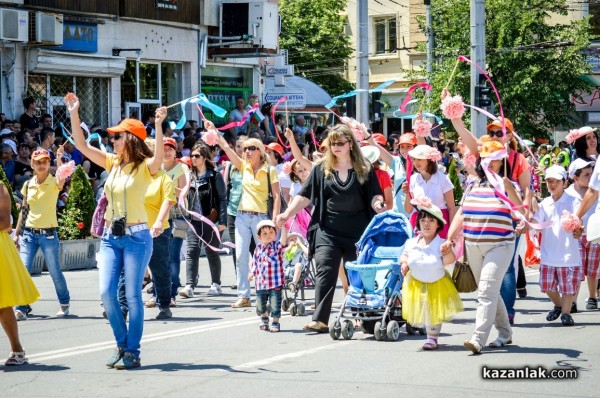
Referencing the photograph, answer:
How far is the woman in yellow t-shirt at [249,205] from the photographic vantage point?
1327 centimetres

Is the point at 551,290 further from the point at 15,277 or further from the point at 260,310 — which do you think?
the point at 15,277

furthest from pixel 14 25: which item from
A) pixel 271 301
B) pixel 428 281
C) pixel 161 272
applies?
pixel 428 281

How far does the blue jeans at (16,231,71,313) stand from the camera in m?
→ 12.9

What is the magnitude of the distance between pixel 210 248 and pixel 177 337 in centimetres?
346

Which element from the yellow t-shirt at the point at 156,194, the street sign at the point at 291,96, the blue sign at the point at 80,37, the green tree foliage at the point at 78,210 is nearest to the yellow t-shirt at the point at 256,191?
the yellow t-shirt at the point at 156,194

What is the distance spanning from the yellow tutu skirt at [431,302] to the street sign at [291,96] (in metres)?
17.6

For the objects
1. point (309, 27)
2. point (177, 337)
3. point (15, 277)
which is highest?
point (309, 27)

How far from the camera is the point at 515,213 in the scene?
966 cm

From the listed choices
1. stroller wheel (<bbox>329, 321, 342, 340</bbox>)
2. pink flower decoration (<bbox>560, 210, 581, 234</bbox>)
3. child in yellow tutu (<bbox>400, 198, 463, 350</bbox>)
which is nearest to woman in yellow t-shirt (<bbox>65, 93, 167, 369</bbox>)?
stroller wheel (<bbox>329, 321, 342, 340</bbox>)

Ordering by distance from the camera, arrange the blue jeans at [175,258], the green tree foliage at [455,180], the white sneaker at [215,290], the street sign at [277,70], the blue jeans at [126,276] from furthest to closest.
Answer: the street sign at [277,70] → the green tree foliage at [455,180] → the white sneaker at [215,290] → the blue jeans at [175,258] → the blue jeans at [126,276]

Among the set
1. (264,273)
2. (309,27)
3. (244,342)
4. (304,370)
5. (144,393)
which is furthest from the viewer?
(309,27)

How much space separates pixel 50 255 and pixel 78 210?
5656 mm

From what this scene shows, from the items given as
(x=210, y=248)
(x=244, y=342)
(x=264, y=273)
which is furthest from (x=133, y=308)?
(x=210, y=248)

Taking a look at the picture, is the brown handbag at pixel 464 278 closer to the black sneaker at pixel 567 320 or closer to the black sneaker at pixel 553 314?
the black sneaker at pixel 567 320
